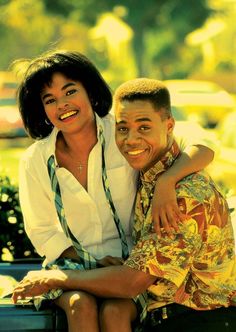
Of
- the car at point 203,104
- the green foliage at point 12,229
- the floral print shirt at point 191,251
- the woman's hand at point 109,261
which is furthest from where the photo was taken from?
the car at point 203,104

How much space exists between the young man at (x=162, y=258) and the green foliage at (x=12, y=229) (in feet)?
5.74

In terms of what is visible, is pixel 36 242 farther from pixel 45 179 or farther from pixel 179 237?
pixel 179 237

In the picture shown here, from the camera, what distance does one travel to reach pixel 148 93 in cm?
338

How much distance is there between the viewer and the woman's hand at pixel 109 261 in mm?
3492

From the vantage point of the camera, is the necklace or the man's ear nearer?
the man's ear

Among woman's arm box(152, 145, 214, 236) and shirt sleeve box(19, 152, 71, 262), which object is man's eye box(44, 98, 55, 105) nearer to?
shirt sleeve box(19, 152, 71, 262)

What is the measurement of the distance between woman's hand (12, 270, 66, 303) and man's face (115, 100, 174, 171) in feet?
1.76

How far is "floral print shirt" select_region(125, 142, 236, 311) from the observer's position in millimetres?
3221

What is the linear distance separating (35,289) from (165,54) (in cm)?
3109

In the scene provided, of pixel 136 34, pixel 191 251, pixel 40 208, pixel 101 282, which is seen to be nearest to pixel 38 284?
pixel 101 282

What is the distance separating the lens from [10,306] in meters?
3.40

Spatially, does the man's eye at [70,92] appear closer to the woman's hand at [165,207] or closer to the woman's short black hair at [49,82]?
the woman's short black hair at [49,82]

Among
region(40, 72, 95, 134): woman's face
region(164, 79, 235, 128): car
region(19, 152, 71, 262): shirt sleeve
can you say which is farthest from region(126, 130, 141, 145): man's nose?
region(164, 79, 235, 128): car

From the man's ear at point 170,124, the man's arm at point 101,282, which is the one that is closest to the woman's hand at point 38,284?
the man's arm at point 101,282
